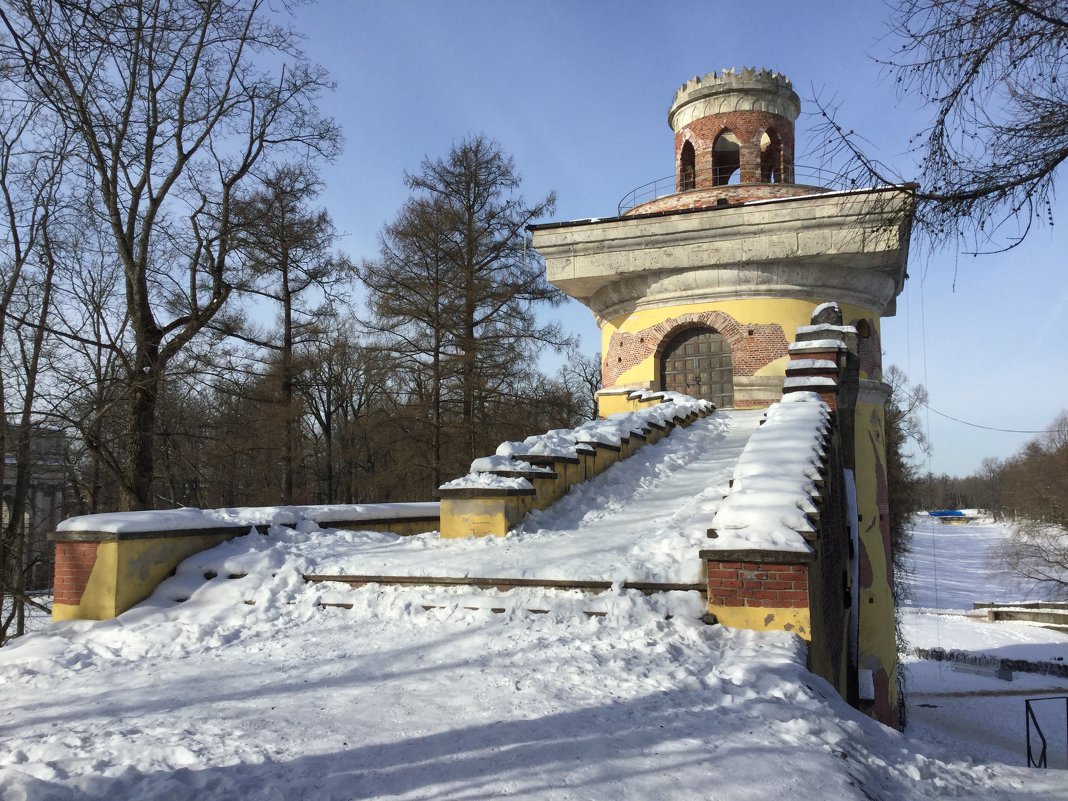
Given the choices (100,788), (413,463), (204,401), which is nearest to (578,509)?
(100,788)

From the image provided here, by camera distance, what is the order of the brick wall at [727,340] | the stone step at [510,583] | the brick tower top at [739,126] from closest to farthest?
1. the stone step at [510,583]
2. the brick wall at [727,340]
3. the brick tower top at [739,126]

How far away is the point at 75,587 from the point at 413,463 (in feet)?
50.9

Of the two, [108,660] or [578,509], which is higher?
[578,509]

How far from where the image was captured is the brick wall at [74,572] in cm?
684

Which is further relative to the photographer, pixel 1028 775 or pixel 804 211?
pixel 804 211

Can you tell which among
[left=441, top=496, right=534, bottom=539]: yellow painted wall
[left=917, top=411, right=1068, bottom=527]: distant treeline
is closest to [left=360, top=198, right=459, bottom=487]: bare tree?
[left=441, top=496, right=534, bottom=539]: yellow painted wall

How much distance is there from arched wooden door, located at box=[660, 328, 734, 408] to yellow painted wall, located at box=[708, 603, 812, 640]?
37.6 ft

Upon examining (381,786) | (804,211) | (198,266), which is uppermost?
(804,211)

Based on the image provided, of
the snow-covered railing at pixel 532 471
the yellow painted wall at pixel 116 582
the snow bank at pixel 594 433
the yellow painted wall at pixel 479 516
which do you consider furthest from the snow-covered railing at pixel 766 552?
the yellow painted wall at pixel 116 582

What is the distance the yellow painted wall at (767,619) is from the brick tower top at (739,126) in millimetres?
14674

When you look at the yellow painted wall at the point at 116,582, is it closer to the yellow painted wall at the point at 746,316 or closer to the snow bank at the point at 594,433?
the snow bank at the point at 594,433

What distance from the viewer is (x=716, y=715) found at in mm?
4180

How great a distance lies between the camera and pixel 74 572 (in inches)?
271

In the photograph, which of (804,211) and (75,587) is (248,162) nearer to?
(75,587)
